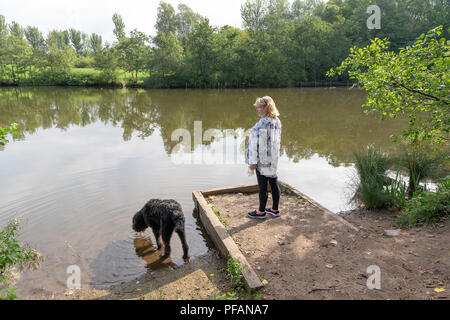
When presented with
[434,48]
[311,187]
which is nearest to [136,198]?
[311,187]

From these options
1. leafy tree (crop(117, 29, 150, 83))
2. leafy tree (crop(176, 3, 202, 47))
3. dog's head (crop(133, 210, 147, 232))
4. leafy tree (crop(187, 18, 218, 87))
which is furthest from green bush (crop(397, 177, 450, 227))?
leafy tree (crop(176, 3, 202, 47))

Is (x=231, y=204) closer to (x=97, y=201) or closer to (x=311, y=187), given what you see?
(x=311, y=187)

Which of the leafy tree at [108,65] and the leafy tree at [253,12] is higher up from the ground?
the leafy tree at [253,12]

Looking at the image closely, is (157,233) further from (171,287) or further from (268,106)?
(268,106)

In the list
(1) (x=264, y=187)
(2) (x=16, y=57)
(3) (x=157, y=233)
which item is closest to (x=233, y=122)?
(1) (x=264, y=187)

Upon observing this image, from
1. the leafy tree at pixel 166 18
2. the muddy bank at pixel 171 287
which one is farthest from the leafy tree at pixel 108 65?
the muddy bank at pixel 171 287

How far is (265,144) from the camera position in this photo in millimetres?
4383

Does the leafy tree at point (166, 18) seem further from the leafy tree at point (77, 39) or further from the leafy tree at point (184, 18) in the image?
the leafy tree at point (77, 39)

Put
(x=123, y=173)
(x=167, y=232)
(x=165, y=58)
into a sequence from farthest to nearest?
1. (x=165, y=58)
2. (x=123, y=173)
3. (x=167, y=232)

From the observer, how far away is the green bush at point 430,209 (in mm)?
4270

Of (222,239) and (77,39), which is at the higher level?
(77,39)

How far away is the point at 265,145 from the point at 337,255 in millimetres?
1897

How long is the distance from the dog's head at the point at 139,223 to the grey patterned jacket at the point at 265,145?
210cm

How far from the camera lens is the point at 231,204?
5559 millimetres
